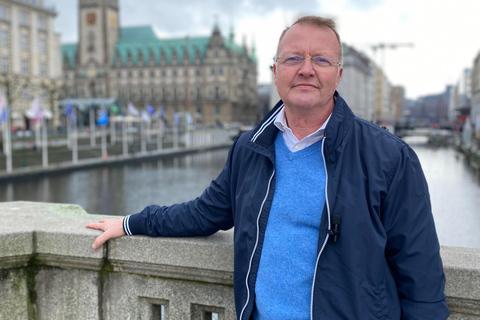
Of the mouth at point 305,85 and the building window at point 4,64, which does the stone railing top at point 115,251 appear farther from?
the building window at point 4,64

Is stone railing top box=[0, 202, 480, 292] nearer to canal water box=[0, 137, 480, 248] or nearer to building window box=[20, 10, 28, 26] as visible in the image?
canal water box=[0, 137, 480, 248]

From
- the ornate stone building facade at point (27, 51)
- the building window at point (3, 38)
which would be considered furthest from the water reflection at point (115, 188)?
the building window at point (3, 38)

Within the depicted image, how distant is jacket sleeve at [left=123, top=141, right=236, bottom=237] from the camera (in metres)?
2.45

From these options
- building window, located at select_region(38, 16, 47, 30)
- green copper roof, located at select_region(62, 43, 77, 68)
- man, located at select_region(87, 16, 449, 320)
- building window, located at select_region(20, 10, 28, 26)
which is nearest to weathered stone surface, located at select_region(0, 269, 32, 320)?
man, located at select_region(87, 16, 449, 320)

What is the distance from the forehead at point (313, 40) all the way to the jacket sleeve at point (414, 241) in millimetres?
521

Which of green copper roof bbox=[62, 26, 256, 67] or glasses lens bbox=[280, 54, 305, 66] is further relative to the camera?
green copper roof bbox=[62, 26, 256, 67]

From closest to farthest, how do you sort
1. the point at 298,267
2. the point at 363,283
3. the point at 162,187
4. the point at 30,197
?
1. the point at 363,283
2. the point at 298,267
3. the point at 30,197
4. the point at 162,187

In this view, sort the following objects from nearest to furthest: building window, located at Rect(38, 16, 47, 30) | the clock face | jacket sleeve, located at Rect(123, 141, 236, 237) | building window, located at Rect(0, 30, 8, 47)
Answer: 1. jacket sleeve, located at Rect(123, 141, 236, 237)
2. building window, located at Rect(0, 30, 8, 47)
3. building window, located at Rect(38, 16, 47, 30)
4. the clock face

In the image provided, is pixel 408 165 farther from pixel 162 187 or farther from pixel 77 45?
pixel 77 45

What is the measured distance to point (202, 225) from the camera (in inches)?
99.9

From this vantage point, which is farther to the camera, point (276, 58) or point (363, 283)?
point (276, 58)

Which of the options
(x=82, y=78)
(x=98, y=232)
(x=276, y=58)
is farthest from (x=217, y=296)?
(x=82, y=78)

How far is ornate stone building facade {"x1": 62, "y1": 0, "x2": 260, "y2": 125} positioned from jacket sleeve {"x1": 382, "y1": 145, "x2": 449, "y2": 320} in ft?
331

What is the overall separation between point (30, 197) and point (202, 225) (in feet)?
67.0
